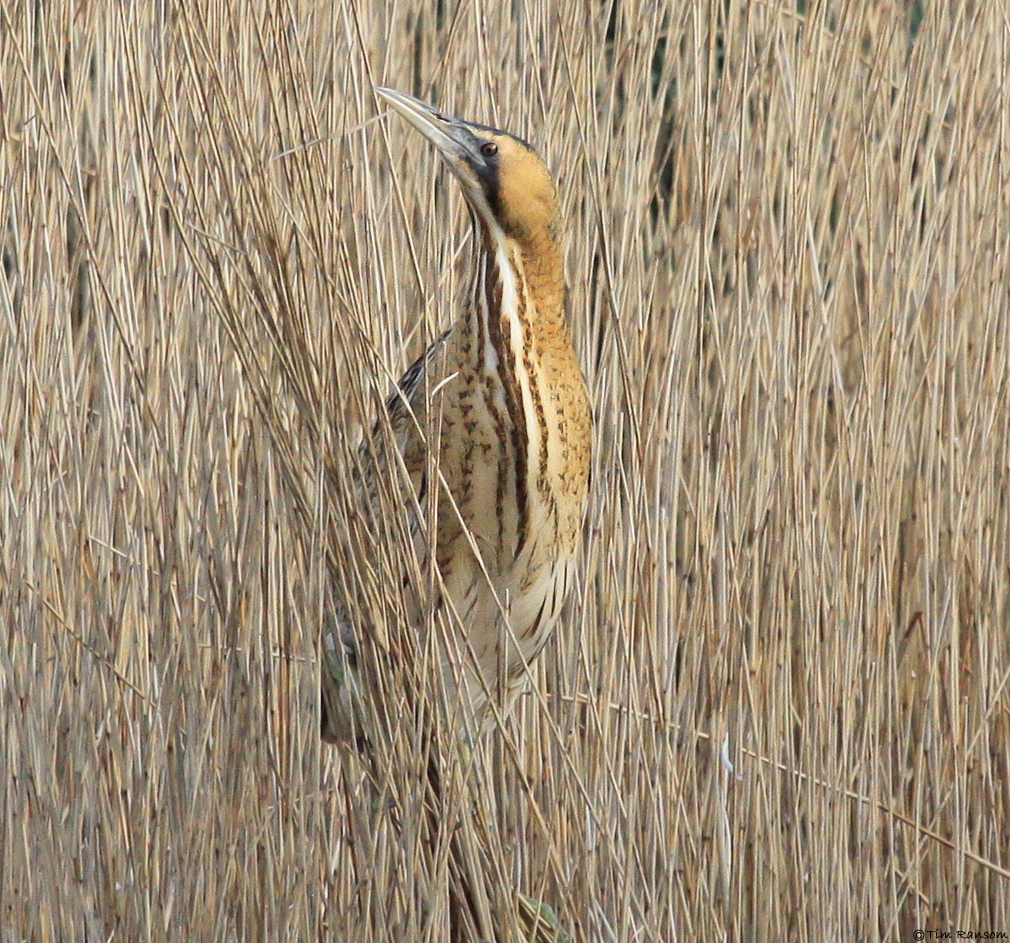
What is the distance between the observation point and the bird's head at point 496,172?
116 cm

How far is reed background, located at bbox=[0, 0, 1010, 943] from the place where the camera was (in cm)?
121

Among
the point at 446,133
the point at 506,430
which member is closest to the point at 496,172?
the point at 446,133

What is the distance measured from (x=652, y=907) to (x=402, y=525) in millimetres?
458

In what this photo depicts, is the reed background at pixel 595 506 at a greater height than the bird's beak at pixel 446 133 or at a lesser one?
lesser

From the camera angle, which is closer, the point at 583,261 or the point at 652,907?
the point at 652,907

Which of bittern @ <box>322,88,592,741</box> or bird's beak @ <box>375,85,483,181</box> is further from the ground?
bird's beak @ <box>375,85,483,181</box>

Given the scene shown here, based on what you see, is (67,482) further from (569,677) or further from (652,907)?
(652,907)

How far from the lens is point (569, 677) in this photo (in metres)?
1.44

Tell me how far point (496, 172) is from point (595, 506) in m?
0.46

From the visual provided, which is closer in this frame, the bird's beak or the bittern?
the bird's beak

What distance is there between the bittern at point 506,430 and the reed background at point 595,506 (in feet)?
0.17

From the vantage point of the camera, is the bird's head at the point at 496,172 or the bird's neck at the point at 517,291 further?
the bird's neck at the point at 517,291

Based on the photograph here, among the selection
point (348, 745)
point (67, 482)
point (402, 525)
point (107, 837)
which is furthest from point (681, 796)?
point (67, 482)

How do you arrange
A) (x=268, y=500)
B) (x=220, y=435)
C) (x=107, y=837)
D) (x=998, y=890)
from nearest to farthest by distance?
(x=268, y=500)
(x=220, y=435)
(x=107, y=837)
(x=998, y=890)
